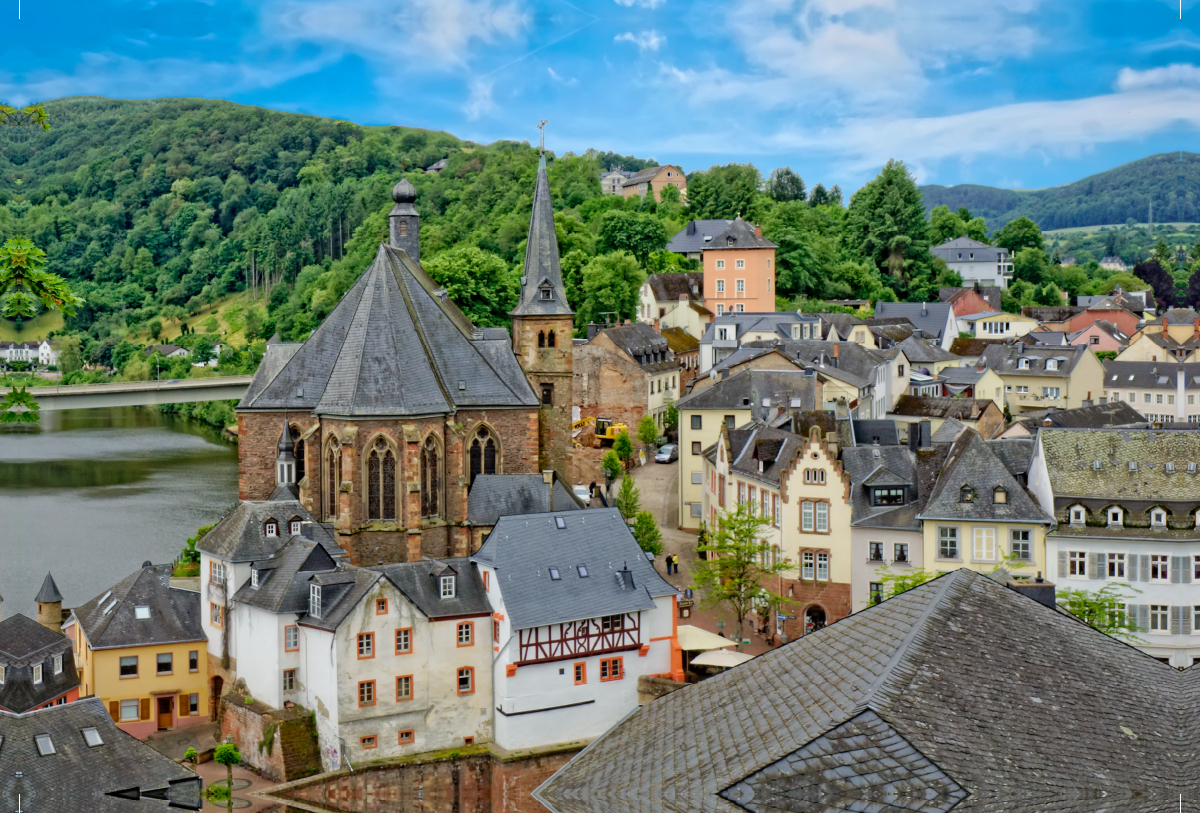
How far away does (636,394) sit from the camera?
8688 centimetres

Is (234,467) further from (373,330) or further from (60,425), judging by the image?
(373,330)

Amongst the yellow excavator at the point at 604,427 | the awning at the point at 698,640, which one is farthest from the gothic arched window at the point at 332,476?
the yellow excavator at the point at 604,427

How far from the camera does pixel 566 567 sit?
44.8 meters

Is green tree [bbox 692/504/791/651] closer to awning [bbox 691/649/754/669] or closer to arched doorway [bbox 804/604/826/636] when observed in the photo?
arched doorway [bbox 804/604/826/636]

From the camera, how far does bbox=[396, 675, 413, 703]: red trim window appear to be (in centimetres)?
4256

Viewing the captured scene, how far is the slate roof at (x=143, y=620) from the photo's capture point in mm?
47312

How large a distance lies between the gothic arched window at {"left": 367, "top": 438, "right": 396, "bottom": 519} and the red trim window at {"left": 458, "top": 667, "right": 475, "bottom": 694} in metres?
10.7

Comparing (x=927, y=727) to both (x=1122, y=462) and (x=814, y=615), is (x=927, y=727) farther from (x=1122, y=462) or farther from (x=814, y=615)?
(x=814, y=615)

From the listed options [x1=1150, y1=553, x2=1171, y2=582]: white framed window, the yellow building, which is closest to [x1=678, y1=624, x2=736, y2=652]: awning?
[x1=1150, y1=553, x2=1171, y2=582]: white framed window

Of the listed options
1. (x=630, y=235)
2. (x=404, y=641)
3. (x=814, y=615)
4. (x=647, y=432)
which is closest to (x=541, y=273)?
(x=814, y=615)

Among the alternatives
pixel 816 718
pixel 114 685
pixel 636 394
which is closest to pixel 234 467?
pixel 636 394

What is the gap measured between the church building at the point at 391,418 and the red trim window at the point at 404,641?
9135 millimetres

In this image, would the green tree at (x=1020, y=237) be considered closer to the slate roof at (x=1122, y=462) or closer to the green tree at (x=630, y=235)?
the green tree at (x=630, y=235)

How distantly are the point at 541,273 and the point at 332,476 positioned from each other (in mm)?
15368
